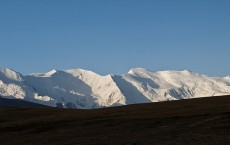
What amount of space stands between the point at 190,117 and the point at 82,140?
47.9ft

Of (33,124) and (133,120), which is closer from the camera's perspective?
(133,120)

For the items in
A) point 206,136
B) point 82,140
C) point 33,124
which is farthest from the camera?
point 33,124

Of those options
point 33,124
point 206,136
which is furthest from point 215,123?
point 33,124

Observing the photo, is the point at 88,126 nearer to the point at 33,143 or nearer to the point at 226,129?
the point at 33,143

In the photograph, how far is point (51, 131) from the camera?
63.2 meters

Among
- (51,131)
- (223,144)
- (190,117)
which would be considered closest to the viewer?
(223,144)

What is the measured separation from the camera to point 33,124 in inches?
2867

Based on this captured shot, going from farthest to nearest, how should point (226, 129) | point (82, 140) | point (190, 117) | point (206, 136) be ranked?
1. point (190, 117)
2. point (82, 140)
3. point (226, 129)
4. point (206, 136)

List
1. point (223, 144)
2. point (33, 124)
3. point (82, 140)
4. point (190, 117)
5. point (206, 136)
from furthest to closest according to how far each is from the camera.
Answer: point (33, 124), point (190, 117), point (82, 140), point (206, 136), point (223, 144)

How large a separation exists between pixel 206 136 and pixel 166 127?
31.9 feet

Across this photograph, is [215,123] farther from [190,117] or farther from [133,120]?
[133,120]

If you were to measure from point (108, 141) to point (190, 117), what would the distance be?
1519 cm

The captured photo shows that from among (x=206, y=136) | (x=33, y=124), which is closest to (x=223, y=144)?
(x=206, y=136)

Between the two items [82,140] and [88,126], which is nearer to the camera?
[82,140]
